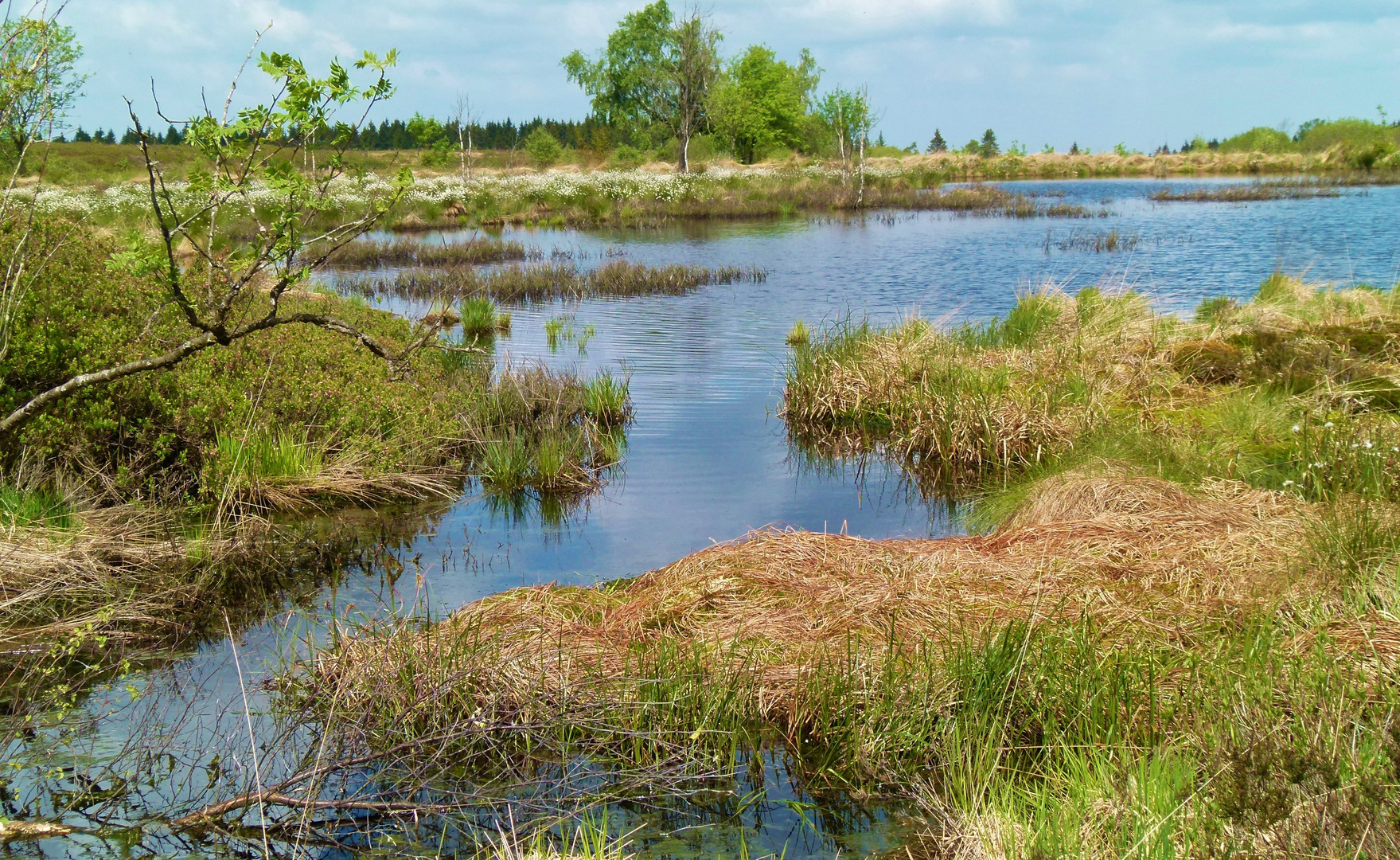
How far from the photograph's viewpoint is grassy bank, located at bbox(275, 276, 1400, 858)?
2924 millimetres

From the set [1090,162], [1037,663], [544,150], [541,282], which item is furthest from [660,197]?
[1090,162]

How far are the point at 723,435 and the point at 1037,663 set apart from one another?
6168 mm

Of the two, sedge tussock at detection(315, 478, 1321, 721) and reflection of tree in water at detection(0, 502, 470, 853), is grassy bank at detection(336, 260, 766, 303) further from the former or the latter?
sedge tussock at detection(315, 478, 1321, 721)

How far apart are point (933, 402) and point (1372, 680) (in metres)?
5.54

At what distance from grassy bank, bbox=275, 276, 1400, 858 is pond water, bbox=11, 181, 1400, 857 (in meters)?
0.40

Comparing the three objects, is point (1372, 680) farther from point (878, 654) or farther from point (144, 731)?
point (144, 731)

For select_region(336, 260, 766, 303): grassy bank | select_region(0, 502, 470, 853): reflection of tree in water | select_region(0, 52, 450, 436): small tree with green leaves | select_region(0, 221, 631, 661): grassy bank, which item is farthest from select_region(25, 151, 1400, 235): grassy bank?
select_region(0, 52, 450, 436): small tree with green leaves

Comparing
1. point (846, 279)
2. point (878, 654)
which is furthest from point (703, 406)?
point (846, 279)

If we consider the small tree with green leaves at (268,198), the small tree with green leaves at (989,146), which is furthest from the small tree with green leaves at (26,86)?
the small tree with green leaves at (989,146)

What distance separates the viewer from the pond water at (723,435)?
4227 millimetres

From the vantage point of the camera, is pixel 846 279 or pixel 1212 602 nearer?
pixel 1212 602

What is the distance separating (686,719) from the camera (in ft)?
Answer: 13.6

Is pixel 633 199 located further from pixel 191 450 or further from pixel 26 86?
pixel 26 86

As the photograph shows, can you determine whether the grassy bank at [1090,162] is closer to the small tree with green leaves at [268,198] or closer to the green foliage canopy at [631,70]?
the green foliage canopy at [631,70]
